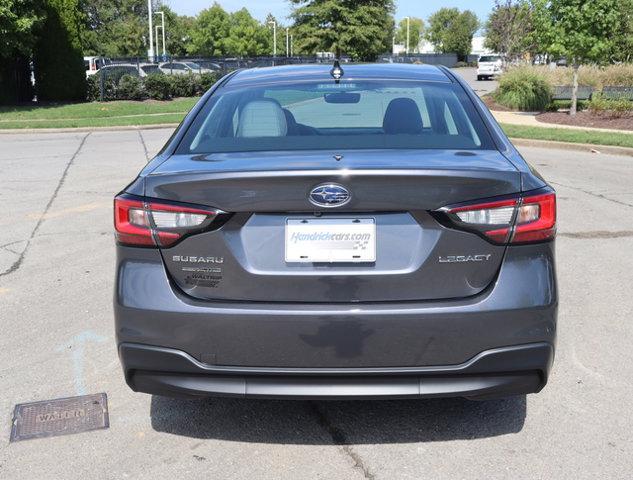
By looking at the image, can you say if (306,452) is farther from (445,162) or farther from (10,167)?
(10,167)

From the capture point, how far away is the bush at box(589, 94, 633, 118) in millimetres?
19906

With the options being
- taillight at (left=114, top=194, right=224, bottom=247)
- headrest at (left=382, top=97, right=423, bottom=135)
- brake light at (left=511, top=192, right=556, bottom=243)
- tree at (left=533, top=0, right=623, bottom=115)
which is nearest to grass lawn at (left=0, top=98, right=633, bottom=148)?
tree at (left=533, top=0, right=623, bottom=115)

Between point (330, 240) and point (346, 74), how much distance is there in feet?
5.21

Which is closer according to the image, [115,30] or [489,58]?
[489,58]

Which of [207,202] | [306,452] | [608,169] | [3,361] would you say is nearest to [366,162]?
[207,202]

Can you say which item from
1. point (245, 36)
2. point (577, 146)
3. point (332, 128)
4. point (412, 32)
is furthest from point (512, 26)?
point (412, 32)

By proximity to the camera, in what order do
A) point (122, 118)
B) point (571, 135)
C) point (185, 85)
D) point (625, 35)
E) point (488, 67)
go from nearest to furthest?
point (571, 135) → point (122, 118) → point (625, 35) → point (185, 85) → point (488, 67)

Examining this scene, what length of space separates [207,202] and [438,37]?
14559 cm

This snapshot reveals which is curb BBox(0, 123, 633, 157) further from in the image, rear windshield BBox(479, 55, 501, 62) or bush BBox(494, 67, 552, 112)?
rear windshield BBox(479, 55, 501, 62)

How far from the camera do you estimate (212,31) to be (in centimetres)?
10488

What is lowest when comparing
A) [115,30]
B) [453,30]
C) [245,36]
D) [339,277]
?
[339,277]

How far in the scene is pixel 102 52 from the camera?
300 ft

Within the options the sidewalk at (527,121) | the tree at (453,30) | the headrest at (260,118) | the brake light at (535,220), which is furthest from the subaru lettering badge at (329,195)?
the tree at (453,30)

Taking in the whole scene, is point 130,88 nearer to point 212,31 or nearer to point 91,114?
point 91,114
